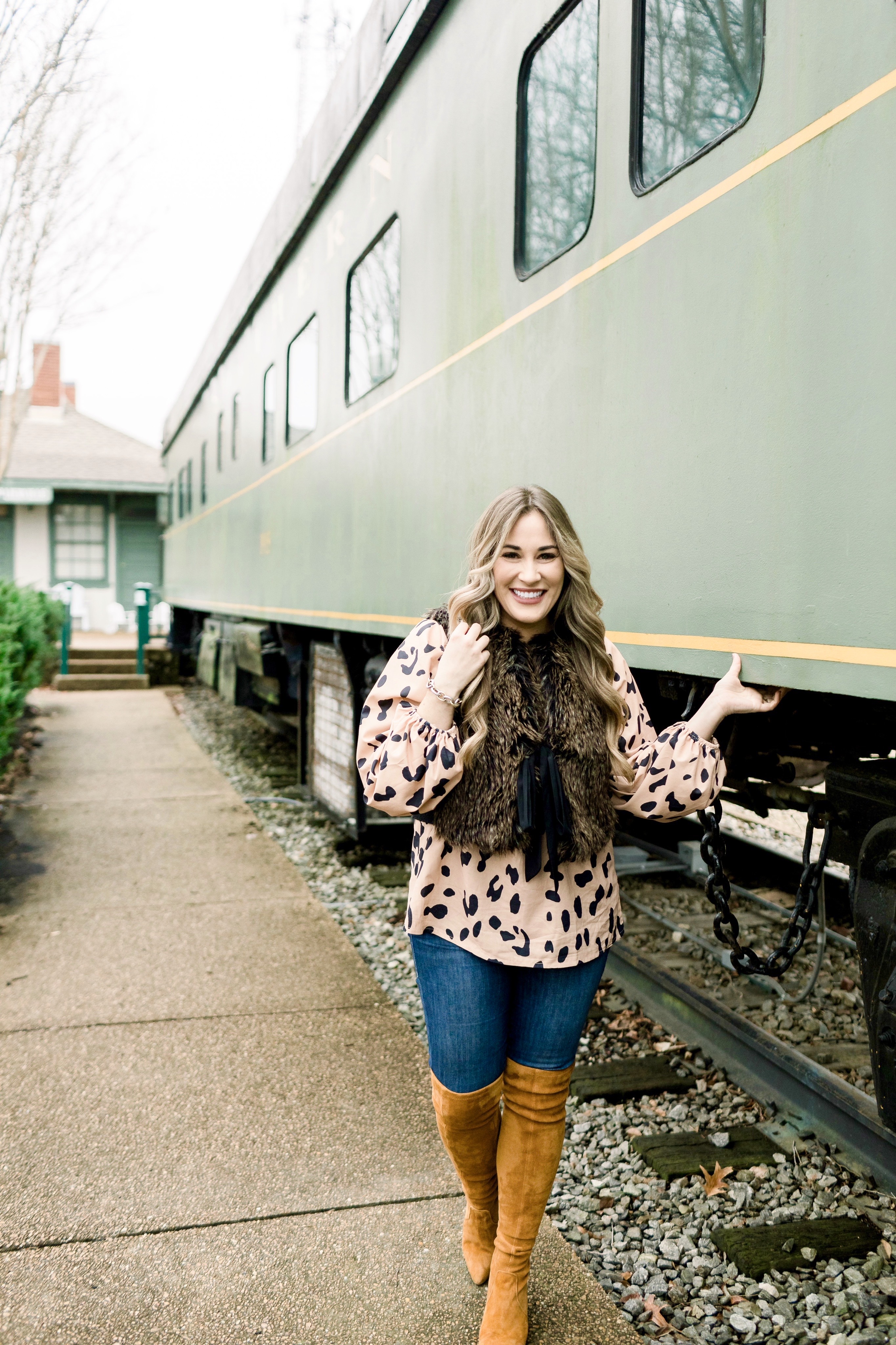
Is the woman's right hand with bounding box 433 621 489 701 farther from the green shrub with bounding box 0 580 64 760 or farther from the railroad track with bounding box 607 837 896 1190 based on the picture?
the green shrub with bounding box 0 580 64 760

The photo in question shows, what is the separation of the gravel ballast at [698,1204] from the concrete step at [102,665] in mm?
12058

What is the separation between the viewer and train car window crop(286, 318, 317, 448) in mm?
6098

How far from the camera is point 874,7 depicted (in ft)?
5.87

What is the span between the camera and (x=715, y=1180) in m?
2.82

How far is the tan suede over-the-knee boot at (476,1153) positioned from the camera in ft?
6.79

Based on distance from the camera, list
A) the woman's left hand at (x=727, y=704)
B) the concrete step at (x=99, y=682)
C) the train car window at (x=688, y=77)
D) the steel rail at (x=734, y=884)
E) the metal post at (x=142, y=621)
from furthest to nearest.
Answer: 1. the metal post at (x=142, y=621)
2. the concrete step at (x=99, y=682)
3. the steel rail at (x=734, y=884)
4. the train car window at (x=688, y=77)
5. the woman's left hand at (x=727, y=704)

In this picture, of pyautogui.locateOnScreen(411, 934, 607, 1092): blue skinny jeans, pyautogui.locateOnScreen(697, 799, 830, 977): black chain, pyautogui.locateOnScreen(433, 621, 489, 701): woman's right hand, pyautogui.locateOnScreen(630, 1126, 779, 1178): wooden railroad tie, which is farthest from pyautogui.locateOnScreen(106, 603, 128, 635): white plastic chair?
pyautogui.locateOnScreen(433, 621, 489, 701): woman's right hand

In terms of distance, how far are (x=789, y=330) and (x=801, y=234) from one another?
165 millimetres

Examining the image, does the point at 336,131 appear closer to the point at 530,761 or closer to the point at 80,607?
the point at 530,761

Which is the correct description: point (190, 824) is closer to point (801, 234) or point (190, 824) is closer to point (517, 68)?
point (517, 68)

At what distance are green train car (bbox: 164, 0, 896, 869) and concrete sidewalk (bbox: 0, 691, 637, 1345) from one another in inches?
52.0

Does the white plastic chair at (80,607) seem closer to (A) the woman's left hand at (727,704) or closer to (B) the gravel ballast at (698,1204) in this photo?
(B) the gravel ballast at (698,1204)

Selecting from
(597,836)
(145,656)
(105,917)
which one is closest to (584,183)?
(597,836)

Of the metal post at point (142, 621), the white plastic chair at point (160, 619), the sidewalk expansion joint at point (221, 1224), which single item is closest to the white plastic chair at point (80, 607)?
the white plastic chair at point (160, 619)
